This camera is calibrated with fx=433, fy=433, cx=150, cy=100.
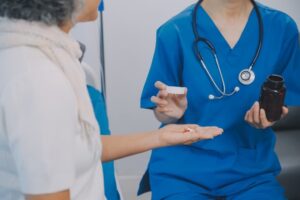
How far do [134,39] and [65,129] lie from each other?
3.97ft

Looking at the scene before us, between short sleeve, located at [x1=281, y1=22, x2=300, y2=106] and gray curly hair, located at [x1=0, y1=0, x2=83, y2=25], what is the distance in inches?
29.3

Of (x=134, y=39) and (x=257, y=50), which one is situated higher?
(x=257, y=50)

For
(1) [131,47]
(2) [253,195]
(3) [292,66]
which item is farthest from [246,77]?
(1) [131,47]

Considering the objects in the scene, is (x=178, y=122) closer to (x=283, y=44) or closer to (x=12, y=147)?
(x=283, y=44)

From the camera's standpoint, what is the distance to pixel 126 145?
1076 millimetres

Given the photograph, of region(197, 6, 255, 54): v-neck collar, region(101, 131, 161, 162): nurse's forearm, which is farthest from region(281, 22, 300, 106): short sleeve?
region(101, 131, 161, 162): nurse's forearm

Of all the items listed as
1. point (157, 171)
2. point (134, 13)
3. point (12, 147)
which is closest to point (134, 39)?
point (134, 13)

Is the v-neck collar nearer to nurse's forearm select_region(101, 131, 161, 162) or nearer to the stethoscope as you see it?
the stethoscope

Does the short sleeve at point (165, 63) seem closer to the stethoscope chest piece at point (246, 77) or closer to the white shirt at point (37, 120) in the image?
the stethoscope chest piece at point (246, 77)

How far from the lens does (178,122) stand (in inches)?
50.0

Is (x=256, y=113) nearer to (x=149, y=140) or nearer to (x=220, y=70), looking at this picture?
(x=220, y=70)

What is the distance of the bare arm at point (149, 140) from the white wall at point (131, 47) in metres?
0.84

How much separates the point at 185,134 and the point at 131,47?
0.91 meters

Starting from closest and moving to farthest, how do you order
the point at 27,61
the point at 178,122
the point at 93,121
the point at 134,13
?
the point at 27,61, the point at 93,121, the point at 178,122, the point at 134,13
